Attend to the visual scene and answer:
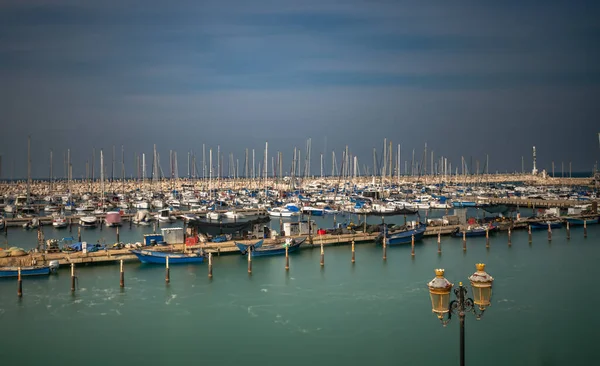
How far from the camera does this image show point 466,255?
140 feet

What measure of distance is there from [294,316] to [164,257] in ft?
44.7

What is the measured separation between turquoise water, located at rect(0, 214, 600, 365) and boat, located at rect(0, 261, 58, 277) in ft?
2.12

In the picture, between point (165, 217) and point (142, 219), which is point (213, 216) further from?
point (142, 219)

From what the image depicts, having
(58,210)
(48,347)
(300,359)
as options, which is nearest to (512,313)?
(300,359)

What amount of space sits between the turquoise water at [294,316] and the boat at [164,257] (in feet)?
2.13

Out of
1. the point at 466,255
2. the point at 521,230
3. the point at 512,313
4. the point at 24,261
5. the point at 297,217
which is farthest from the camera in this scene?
the point at 297,217

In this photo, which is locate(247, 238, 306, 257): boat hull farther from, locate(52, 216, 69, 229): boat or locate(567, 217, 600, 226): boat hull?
locate(567, 217, 600, 226): boat hull

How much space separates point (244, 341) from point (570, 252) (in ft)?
101

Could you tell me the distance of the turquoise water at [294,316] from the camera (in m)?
21.8

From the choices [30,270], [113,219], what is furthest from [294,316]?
[113,219]

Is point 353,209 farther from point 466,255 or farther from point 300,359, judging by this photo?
point 300,359

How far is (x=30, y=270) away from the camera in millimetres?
33344

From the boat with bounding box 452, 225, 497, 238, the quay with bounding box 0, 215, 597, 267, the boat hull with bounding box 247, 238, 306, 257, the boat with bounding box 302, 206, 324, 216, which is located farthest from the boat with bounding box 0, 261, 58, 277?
the boat with bounding box 302, 206, 324, 216

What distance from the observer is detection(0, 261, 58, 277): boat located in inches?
1298
